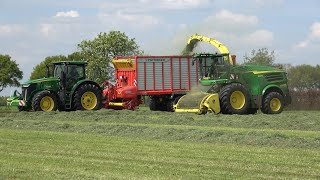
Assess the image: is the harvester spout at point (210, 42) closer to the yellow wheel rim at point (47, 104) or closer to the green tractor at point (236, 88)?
the green tractor at point (236, 88)

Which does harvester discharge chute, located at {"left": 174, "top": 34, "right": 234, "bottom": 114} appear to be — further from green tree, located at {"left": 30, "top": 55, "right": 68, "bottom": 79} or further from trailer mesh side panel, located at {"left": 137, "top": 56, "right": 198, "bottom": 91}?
green tree, located at {"left": 30, "top": 55, "right": 68, "bottom": 79}

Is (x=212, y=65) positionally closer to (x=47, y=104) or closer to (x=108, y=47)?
(x=47, y=104)

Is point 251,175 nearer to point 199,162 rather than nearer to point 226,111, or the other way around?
point 199,162

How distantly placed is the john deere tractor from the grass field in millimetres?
5493

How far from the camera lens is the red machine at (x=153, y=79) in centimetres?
3167

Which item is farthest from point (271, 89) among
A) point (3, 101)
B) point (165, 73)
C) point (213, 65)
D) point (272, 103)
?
point (3, 101)

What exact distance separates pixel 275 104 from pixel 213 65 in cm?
351

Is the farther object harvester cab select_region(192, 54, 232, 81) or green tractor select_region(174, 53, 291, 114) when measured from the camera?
harvester cab select_region(192, 54, 232, 81)

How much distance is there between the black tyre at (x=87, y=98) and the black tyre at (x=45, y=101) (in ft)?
3.42

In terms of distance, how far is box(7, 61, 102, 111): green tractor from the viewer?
2941cm

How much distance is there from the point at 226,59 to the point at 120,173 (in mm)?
19603

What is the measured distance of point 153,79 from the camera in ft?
104

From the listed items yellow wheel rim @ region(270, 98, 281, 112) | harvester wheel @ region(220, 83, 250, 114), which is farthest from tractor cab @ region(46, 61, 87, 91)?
yellow wheel rim @ region(270, 98, 281, 112)

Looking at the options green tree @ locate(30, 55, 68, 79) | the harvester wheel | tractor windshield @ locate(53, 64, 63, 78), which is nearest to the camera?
the harvester wheel
